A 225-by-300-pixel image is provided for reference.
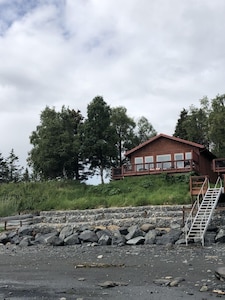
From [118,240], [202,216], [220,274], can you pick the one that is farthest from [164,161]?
[220,274]

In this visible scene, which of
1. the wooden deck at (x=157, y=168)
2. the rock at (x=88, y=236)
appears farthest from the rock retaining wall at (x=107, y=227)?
the wooden deck at (x=157, y=168)

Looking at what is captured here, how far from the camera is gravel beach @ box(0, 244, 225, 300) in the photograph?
10500 millimetres

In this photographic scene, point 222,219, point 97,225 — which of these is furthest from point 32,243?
point 222,219

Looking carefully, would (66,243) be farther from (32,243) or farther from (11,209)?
(11,209)

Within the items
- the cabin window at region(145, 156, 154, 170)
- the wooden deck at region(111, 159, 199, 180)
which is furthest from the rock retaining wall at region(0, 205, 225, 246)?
the cabin window at region(145, 156, 154, 170)

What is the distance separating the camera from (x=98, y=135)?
5050 centimetres

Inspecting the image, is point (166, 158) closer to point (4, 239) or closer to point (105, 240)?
point (4, 239)

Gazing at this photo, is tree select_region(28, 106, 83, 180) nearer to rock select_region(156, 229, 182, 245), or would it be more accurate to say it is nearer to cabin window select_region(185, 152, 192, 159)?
cabin window select_region(185, 152, 192, 159)

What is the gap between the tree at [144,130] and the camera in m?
61.8

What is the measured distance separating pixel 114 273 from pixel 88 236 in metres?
10.2

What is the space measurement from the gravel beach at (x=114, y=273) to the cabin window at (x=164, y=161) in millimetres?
19559

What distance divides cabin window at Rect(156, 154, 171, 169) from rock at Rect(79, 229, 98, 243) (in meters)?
17.3

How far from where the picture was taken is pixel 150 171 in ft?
131

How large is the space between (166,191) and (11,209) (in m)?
14.2
